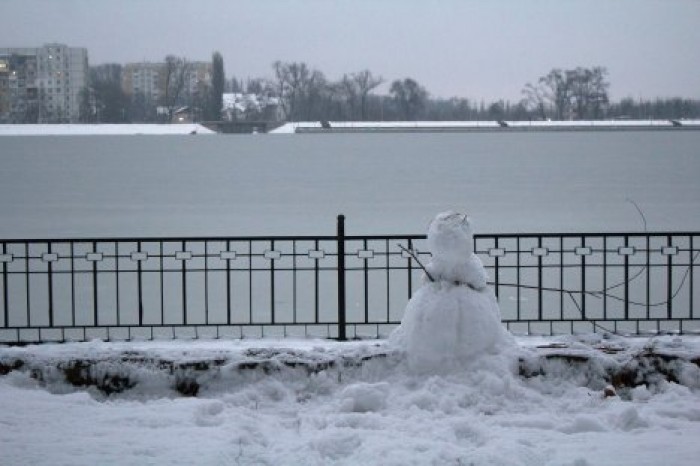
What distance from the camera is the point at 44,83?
124 meters

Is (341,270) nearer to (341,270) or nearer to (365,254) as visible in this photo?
(341,270)

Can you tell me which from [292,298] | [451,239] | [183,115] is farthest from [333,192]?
[183,115]

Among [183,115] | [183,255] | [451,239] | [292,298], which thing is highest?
[183,115]

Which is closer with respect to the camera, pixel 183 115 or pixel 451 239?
pixel 451 239

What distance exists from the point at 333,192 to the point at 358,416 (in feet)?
95.4

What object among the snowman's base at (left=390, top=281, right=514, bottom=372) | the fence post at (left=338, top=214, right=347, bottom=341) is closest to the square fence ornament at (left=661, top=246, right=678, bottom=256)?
the fence post at (left=338, top=214, right=347, bottom=341)

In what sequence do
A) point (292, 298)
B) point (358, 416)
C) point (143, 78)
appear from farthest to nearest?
point (143, 78)
point (292, 298)
point (358, 416)

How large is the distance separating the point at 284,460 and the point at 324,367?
4.08 ft

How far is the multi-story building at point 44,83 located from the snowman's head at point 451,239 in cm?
11405

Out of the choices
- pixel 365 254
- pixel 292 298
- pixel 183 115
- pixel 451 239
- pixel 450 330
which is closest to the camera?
pixel 450 330

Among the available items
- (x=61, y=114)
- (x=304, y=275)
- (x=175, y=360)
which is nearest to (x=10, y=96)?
(x=61, y=114)

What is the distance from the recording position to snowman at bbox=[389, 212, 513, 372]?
5133 millimetres

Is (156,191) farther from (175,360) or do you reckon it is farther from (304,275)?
(175,360)

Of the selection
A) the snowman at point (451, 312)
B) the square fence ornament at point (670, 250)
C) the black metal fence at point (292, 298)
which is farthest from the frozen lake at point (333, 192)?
the snowman at point (451, 312)
